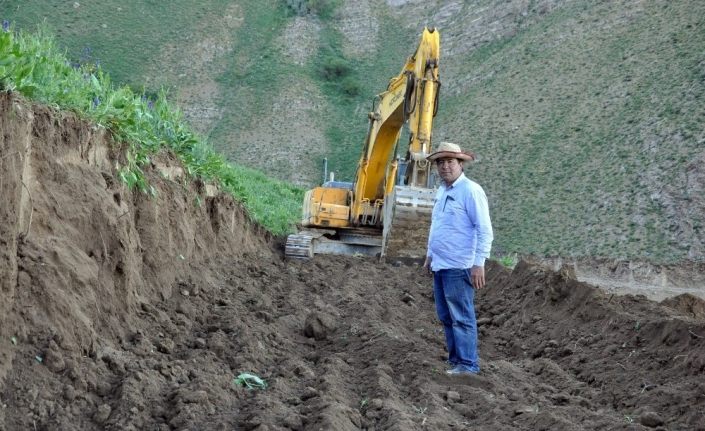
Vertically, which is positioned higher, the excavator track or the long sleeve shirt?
the long sleeve shirt

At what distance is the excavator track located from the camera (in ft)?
44.7

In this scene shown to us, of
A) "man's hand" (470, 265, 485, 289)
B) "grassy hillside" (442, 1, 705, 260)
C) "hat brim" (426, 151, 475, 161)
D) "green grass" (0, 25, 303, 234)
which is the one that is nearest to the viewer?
"green grass" (0, 25, 303, 234)

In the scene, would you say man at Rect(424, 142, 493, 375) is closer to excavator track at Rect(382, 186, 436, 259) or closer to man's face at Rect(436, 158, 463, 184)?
man's face at Rect(436, 158, 463, 184)

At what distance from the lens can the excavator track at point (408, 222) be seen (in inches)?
537

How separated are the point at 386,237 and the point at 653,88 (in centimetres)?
2671

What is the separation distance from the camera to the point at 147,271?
7.20m

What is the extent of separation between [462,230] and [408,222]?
695 centimetres

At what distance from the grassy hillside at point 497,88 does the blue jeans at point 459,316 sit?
71.4 ft

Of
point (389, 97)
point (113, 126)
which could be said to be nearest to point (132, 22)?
point (389, 97)

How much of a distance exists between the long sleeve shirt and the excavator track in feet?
21.5

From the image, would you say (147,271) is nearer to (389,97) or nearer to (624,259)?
(389,97)

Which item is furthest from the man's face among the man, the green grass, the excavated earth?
the green grass

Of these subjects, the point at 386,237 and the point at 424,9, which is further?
the point at 424,9

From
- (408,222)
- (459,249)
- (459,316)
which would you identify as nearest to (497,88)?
(408,222)
